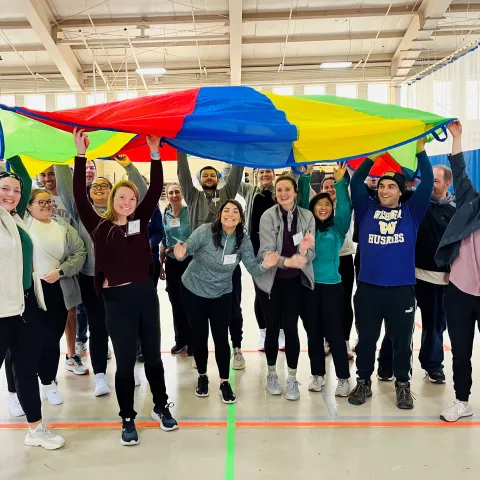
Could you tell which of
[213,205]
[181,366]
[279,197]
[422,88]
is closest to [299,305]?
[279,197]

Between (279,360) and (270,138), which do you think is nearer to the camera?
(270,138)

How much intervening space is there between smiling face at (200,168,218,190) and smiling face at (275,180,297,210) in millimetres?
603

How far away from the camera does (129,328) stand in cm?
236

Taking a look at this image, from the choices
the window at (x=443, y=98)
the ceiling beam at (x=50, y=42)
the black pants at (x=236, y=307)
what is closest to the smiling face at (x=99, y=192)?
the black pants at (x=236, y=307)

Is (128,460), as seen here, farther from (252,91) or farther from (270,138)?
(252,91)

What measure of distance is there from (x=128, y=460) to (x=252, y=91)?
211 cm

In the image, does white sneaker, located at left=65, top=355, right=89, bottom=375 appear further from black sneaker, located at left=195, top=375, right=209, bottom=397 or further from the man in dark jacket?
the man in dark jacket

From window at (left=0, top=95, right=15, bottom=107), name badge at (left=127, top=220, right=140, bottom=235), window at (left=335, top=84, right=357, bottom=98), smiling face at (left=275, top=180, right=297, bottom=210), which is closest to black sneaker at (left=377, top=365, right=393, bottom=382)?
smiling face at (left=275, top=180, right=297, bottom=210)

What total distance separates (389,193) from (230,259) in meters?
1.00

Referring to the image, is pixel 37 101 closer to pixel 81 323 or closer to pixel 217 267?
pixel 81 323

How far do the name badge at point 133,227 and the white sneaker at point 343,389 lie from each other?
1608 mm

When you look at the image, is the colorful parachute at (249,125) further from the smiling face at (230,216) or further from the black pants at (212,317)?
the black pants at (212,317)

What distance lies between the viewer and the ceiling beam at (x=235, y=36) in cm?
865

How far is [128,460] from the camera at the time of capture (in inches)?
89.7
